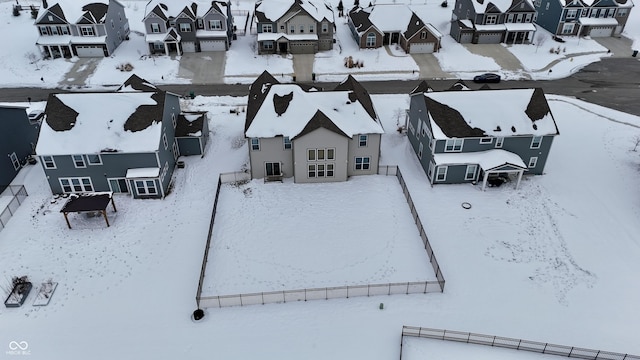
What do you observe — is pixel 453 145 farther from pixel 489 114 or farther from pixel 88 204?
pixel 88 204

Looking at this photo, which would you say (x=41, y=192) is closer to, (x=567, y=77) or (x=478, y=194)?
(x=478, y=194)

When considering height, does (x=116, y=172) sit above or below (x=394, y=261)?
above

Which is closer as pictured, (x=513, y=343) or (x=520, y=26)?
(x=513, y=343)

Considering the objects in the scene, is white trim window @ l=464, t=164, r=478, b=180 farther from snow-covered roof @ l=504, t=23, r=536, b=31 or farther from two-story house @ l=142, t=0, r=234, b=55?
two-story house @ l=142, t=0, r=234, b=55

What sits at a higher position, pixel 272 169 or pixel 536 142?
pixel 536 142

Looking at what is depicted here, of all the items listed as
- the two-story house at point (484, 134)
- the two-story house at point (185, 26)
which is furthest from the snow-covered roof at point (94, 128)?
the two-story house at point (185, 26)

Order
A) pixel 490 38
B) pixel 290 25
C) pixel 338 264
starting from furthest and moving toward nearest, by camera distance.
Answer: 1. pixel 490 38
2. pixel 290 25
3. pixel 338 264

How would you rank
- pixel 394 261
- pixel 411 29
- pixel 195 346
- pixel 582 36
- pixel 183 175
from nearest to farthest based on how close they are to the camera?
1. pixel 195 346
2. pixel 394 261
3. pixel 183 175
4. pixel 411 29
5. pixel 582 36

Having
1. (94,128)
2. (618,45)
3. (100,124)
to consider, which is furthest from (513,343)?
(618,45)

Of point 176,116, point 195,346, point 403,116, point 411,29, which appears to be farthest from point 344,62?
point 195,346
